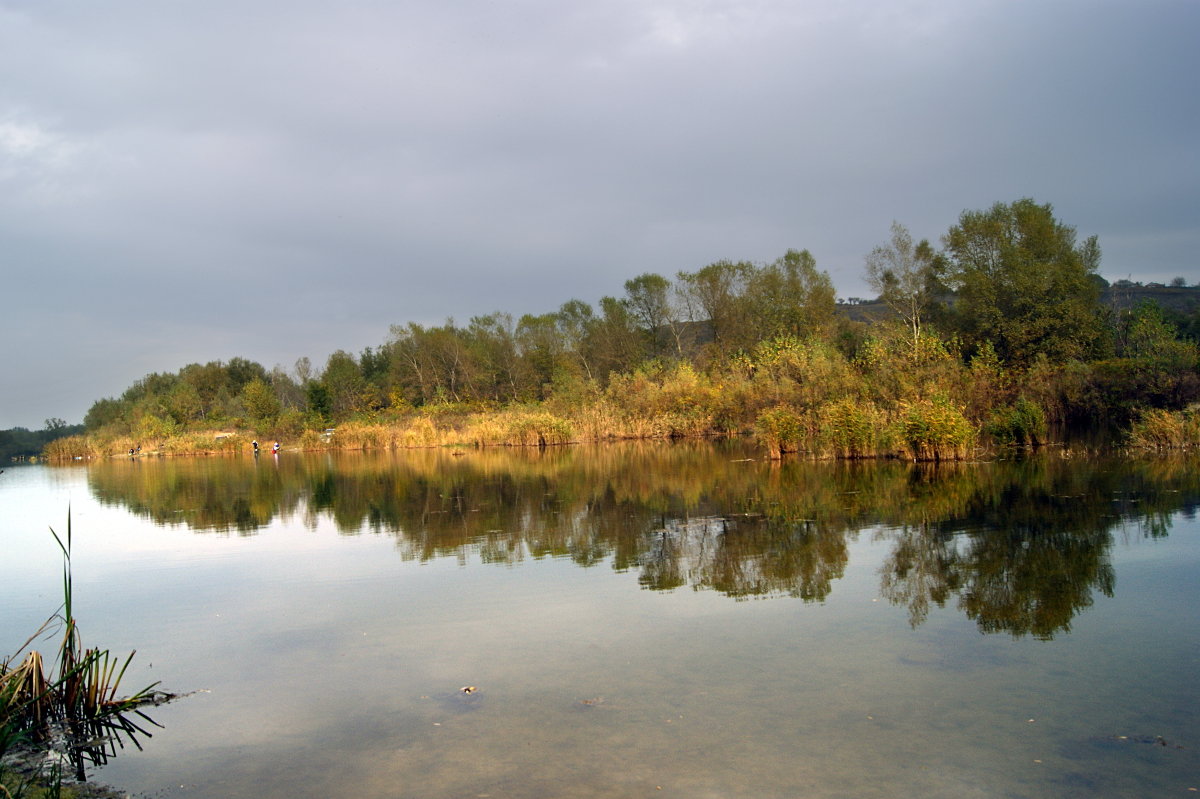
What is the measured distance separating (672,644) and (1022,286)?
129ft

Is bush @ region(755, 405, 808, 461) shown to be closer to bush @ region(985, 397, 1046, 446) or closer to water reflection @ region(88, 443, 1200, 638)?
water reflection @ region(88, 443, 1200, 638)

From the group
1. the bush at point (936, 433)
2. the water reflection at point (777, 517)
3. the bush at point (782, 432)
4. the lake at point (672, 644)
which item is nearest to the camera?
the lake at point (672, 644)

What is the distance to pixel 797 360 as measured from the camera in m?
31.0

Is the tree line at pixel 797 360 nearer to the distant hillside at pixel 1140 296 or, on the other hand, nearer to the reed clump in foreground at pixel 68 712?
the distant hillside at pixel 1140 296

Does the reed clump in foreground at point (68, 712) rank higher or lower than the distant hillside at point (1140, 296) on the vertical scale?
lower

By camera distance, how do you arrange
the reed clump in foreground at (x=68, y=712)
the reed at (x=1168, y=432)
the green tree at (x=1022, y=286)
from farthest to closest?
the green tree at (x=1022, y=286) < the reed at (x=1168, y=432) < the reed clump in foreground at (x=68, y=712)

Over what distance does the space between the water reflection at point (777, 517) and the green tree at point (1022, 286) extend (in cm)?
2185

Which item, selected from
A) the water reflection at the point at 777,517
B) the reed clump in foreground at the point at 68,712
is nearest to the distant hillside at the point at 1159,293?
the water reflection at the point at 777,517

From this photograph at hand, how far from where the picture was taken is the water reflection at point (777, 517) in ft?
27.2

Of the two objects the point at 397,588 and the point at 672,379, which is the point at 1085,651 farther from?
the point at 672,379

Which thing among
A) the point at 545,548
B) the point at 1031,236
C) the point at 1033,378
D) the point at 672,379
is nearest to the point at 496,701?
the point at 545,548

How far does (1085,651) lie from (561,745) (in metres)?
4.09

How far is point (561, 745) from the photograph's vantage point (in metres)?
4.78

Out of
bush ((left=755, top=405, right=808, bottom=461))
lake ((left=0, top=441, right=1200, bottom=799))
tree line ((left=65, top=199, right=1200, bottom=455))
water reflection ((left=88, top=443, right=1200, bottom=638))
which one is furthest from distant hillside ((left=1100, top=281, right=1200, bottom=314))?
lake ((left=0, top=441, right=1200, bottom=799))
